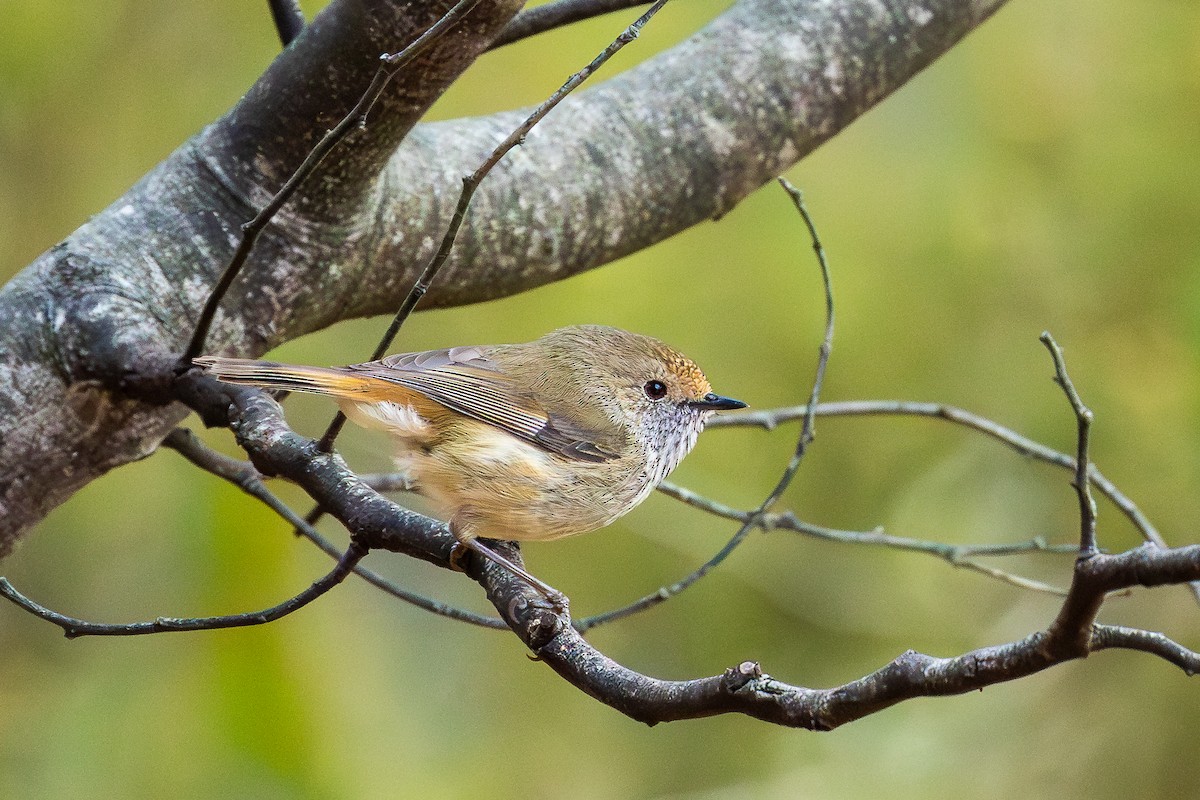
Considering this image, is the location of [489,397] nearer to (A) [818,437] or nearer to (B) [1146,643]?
(B) [1146,643]

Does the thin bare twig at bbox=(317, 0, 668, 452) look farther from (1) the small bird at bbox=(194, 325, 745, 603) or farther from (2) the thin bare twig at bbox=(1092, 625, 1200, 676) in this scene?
(2) the thin bare twig at bbox=(1092, 625, 1200, 676)

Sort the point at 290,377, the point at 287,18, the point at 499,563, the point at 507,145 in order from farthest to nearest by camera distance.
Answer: the point at 287,18, the point at 290,377, the point at 499,563, the point at 507,145

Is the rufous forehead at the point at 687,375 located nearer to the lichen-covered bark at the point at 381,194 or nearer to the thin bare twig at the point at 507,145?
the lichen-covered bark at the point at 381,194

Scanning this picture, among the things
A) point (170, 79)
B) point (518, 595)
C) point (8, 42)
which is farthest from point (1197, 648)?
point (8, 42)

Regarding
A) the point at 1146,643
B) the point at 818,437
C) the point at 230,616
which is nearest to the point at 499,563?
the point at 230,616

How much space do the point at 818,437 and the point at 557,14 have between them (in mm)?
2506

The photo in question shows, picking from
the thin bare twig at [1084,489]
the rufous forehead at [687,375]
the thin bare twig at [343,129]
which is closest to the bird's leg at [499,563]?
the thin bare twig at [343,129]

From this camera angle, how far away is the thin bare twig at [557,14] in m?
2.29

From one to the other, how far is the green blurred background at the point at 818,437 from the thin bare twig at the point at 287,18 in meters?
1.77

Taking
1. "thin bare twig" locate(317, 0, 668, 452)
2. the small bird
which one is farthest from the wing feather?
"thin bare twig" locate(317, 0, 668, 452)

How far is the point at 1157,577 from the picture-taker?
1.06m

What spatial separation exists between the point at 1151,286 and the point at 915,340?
35.2 inches

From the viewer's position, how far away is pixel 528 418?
2.70 meters

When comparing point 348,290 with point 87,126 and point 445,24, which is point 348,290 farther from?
point 87,126
